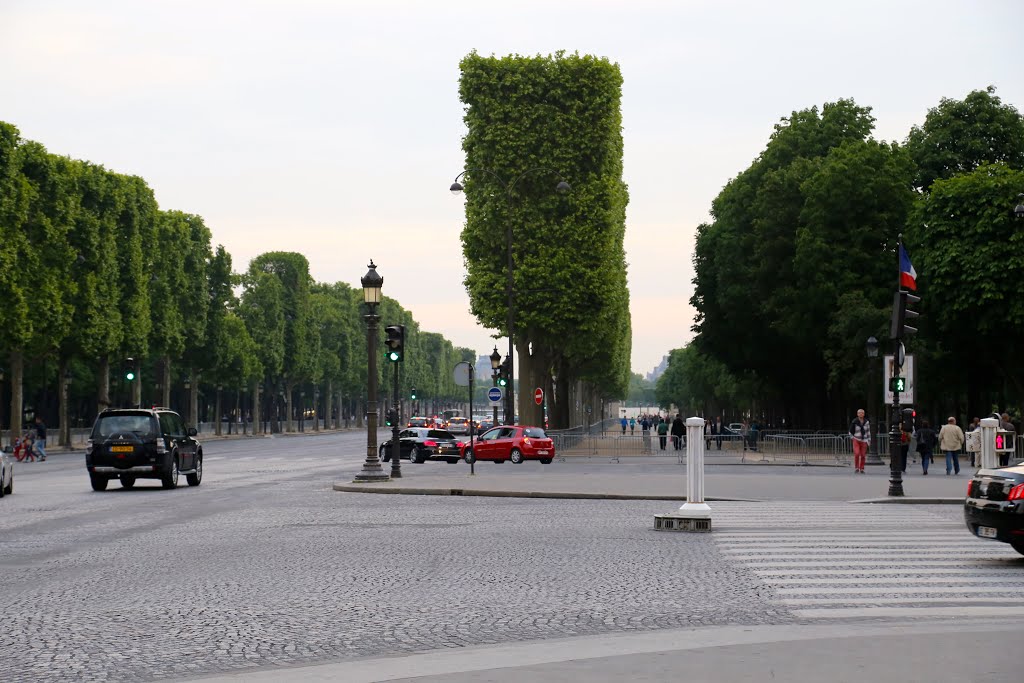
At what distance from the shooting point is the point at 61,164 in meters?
64.6

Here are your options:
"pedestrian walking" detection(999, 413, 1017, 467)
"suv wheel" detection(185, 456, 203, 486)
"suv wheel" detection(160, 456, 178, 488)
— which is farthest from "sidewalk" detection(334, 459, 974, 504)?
"suv wheel" detection(160, 456, 178, 488)

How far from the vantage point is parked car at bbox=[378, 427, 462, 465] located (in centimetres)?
5566

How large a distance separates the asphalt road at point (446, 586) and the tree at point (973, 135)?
4309 centimetres

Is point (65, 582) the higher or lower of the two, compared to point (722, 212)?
lower

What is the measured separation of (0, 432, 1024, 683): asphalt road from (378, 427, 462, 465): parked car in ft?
102

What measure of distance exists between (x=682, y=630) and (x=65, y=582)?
268 inches

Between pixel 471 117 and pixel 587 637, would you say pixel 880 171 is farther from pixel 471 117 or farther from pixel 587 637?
pixel 587 637

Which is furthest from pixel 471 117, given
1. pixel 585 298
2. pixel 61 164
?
pixel 61 164

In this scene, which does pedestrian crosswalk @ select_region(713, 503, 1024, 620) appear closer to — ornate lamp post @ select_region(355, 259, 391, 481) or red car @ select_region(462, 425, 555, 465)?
ornate lamp post @ select_region(355, 259, 391, 481)

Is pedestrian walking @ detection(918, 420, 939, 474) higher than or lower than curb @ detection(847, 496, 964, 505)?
higher

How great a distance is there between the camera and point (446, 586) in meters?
13.5

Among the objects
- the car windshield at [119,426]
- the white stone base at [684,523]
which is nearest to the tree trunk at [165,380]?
the car windshield at [119,426]

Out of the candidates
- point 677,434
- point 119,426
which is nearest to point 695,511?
point 119,426

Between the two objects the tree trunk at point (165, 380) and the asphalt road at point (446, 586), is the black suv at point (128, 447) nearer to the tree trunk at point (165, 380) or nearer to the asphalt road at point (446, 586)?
the asphalt road at point (446, 586)
